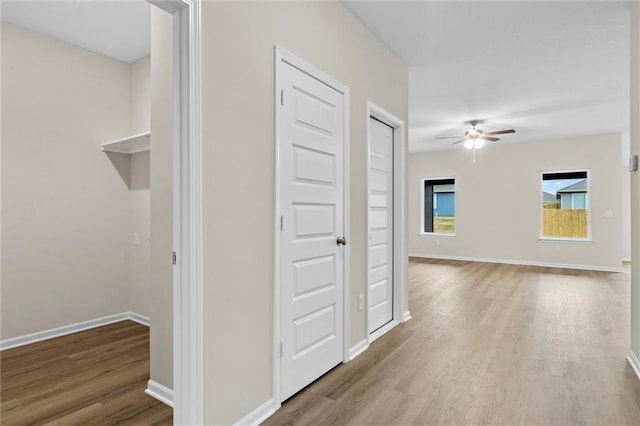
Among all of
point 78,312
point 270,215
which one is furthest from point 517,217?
point 78,312

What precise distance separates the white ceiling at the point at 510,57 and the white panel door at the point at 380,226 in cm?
90

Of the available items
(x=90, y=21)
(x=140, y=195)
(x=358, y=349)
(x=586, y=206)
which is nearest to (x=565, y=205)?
(x=586, y=206)

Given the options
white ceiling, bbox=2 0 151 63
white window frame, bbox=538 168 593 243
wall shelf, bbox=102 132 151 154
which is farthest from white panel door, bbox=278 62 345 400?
white window frame, bbox=538 168 593 243

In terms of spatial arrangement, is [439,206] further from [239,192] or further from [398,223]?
[239,192]

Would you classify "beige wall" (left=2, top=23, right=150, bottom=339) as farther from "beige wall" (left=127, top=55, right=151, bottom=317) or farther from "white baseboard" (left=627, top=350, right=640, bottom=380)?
"white baseboard" (left=627, top=350, right=640, bottom=380)

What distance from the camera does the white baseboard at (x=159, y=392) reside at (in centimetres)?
216

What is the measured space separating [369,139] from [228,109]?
1.64 metres

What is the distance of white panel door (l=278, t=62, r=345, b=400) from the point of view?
215 cm

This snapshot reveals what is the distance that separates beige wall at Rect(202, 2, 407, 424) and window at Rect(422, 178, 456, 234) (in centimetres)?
740

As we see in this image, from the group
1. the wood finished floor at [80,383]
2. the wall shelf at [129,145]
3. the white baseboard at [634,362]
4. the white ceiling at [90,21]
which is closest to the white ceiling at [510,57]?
the white ceiling at [90,21]

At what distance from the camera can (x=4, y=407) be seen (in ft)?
6.93

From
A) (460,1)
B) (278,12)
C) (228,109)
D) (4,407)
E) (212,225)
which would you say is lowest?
(4,407)

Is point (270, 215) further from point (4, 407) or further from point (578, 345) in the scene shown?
point (578, 345)

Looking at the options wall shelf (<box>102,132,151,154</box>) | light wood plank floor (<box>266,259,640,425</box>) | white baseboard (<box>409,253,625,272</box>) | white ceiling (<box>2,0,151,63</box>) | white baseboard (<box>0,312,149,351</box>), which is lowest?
light wood plank floor (<box>266,259,640,425</box>)
